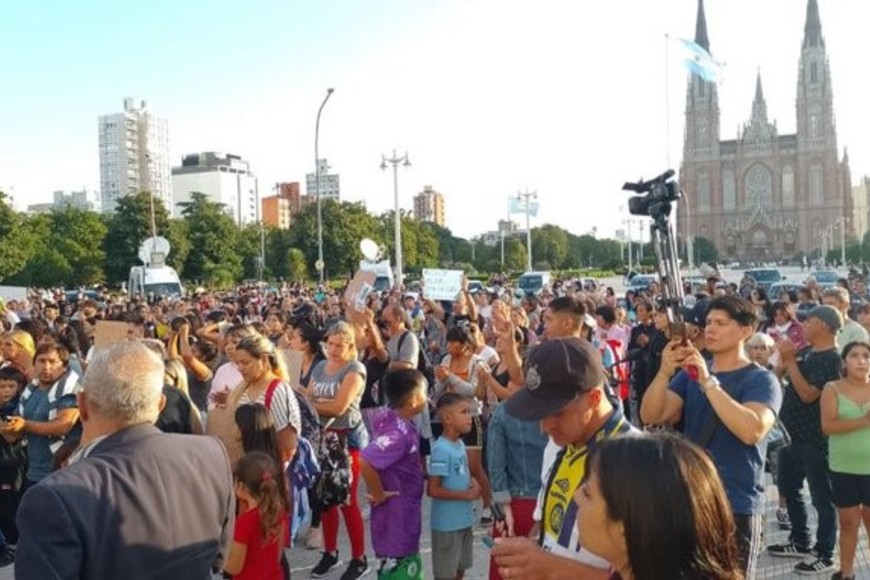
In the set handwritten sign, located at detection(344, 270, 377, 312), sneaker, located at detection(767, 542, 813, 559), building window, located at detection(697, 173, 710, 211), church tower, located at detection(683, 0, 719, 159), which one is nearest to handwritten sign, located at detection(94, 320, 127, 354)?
handwritten sign, located at detection(344, 270, 377, 312)

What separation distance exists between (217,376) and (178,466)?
149 inches

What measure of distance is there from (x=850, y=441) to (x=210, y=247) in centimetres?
5886

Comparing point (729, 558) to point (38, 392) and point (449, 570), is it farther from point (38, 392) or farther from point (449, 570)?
point (38, 392)

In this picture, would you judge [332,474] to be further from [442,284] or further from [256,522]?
[442,284]

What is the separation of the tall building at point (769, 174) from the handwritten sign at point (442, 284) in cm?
10903

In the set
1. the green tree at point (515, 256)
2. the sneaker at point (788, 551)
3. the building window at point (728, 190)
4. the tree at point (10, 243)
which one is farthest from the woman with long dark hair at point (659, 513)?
the building window at point (728, 190)

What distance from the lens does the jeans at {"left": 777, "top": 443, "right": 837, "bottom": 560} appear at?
5.94 meters

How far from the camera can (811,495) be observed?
605 cm

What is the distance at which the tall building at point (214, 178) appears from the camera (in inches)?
6250

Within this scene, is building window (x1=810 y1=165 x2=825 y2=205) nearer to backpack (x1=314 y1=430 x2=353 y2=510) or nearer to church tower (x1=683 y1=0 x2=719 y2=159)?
church tower (x1=683 y1=0 x2=719 y2=159)

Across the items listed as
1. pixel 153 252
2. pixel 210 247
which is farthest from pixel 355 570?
pixel 210 247

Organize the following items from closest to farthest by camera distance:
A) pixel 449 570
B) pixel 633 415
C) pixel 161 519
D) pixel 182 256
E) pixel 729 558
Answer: pixel 729 558
pixel 161 519
pixel 449 570
pixel 633 415
pixel 182 256

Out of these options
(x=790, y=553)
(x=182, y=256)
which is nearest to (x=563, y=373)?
(x=790, y=553)

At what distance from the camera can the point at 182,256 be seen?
5938cm
